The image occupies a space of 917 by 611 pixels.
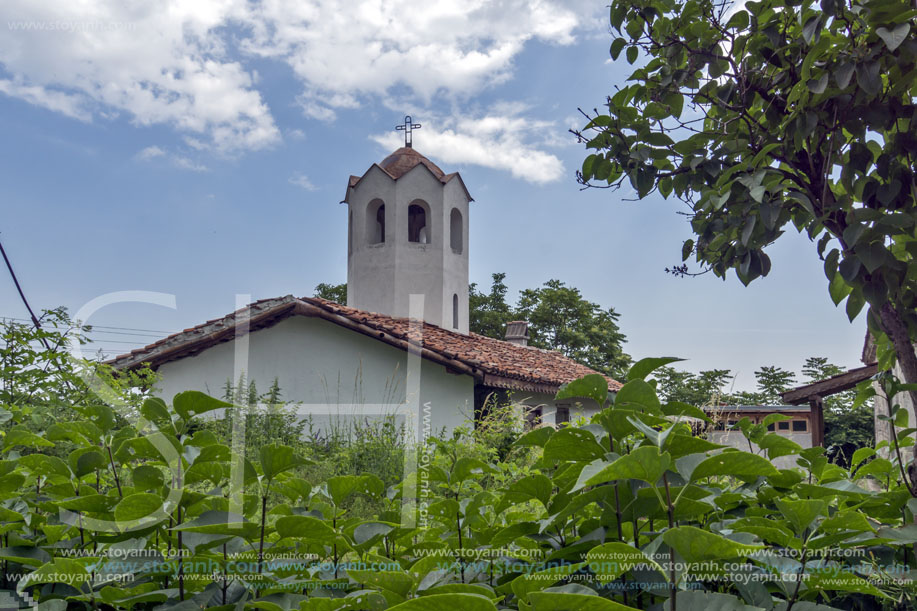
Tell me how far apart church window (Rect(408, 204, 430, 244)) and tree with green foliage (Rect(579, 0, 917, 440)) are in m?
13.7

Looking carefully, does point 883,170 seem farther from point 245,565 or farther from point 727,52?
point 245,565

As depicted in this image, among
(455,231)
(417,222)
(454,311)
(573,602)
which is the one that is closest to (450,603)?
(573,602)

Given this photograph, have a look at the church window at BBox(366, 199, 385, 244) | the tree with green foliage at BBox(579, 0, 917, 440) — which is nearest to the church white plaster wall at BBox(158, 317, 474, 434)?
the church window at BBox(366, 199, 385, 244)

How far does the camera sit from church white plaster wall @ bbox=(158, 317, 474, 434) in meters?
11.4

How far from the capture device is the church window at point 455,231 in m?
15.6

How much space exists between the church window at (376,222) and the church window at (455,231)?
5.44 ft

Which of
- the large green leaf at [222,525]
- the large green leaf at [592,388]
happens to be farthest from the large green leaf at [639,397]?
the large green leaf at [222,525]

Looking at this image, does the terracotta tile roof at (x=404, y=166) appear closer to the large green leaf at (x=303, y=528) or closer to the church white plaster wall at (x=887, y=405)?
the church white plaster wall at (x=887, y=405)

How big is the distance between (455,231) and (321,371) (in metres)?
5.70

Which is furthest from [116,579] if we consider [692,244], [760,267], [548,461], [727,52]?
[727,52]

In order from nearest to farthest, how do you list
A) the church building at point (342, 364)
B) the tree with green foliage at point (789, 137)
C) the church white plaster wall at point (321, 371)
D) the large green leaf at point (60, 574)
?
the large green leaf at point (60, 574), the tree with green foliage at point (789, 137), the church building at point (342, 364), the church white plaster wall at point (321, 371)

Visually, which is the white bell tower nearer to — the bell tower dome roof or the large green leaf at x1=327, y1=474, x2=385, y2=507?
the bell tower dome roof

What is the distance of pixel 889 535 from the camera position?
2.36 ft

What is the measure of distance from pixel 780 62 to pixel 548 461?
1.67m
